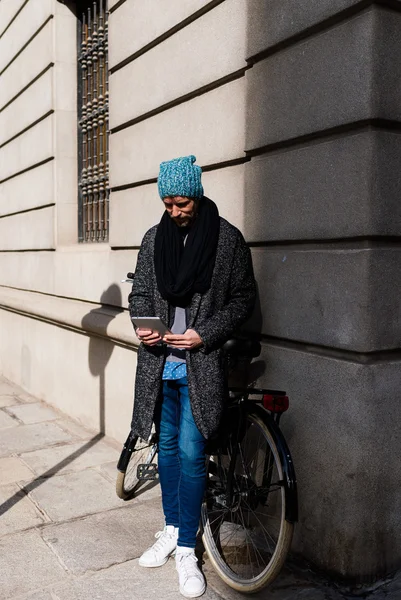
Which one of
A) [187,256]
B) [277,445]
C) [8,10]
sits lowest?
[277,445]

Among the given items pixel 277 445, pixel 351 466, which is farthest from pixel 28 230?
pixel 351 466

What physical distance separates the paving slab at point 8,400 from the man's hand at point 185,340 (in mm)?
4740

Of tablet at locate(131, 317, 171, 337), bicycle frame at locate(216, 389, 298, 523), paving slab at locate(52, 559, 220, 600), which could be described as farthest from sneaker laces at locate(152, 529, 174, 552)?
tablet at locate(131, 317, 171, 337)

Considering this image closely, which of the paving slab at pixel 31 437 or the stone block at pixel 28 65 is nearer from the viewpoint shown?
the paving slab at pixel 31 437

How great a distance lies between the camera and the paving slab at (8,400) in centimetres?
718

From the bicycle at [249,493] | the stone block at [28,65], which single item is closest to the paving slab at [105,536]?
the bicycle at [249,493]

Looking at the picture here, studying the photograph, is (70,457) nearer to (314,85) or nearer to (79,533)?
(79,533)

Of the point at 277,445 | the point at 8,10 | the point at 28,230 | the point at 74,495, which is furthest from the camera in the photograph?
the point at 8,10

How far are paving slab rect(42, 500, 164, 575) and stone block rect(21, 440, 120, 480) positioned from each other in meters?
0.97

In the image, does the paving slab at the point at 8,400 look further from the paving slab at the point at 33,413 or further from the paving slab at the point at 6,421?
the paving slab at the point at 6,421

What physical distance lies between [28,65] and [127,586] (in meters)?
6.70

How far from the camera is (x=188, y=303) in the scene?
309 centimetres

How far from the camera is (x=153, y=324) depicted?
2898mm

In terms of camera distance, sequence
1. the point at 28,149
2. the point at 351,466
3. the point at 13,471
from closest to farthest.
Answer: the point at 351,466 → the point at 13,471 → the point at 28,149
